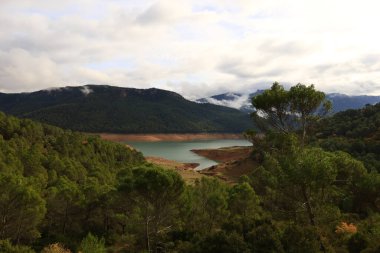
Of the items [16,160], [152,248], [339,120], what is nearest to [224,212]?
[152,248]

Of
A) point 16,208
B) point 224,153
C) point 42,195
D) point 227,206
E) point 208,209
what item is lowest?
point 224,153

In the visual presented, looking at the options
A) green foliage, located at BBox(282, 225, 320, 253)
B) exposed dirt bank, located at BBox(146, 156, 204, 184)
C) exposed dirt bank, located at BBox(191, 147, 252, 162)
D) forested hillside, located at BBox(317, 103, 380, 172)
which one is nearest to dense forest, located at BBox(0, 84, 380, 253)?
green foliage, located at BBox(282, 225, 320, 253)

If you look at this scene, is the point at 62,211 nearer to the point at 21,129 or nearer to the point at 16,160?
the point at 16,160

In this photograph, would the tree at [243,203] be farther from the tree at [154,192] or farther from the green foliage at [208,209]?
the tree at [154,192]

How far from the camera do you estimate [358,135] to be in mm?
79062

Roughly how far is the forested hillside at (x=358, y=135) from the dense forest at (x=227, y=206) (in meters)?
23.4

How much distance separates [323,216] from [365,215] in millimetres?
19116

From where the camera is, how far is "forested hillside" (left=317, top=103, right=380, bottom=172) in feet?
208

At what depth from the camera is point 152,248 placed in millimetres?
28688

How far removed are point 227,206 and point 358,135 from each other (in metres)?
56.7

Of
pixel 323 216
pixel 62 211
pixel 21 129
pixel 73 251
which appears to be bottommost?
pixel 73 251

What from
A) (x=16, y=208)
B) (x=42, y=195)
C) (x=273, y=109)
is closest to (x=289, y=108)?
(x=273, y=109)

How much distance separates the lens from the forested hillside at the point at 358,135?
63500 millimetres

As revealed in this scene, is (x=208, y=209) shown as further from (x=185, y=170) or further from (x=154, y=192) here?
(x=185, y=170)
